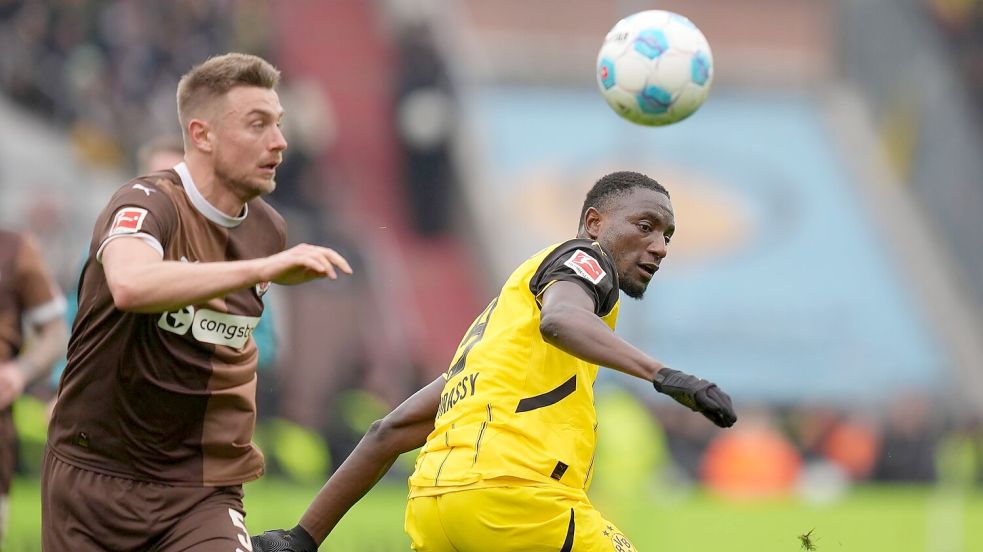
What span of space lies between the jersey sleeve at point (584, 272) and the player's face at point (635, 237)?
0.21 m

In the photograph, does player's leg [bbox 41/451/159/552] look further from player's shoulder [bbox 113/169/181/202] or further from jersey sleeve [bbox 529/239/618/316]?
jersey sleeve [bbox 529/239/618/316]

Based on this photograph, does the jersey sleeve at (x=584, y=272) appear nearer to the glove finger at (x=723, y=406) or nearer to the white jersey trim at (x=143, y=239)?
the glove finger at (x=723, y=406)

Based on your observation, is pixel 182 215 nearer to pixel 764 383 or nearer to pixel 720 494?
pixel 720 494

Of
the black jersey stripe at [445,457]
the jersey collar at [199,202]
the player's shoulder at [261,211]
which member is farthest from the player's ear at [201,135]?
the black jersey stripe at [445,457]

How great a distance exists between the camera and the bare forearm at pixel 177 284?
4.32m

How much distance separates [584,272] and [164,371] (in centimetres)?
150

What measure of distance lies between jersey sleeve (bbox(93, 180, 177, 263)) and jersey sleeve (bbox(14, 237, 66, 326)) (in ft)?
8.20

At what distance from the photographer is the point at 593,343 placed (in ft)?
14.9

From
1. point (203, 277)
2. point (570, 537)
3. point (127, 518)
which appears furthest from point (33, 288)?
point (570, 537)

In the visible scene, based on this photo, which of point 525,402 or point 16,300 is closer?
point 525,402

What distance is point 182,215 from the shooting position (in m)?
4.96

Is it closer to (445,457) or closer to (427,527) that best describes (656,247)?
(445,457)

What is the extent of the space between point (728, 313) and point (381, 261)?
7593 millimetres

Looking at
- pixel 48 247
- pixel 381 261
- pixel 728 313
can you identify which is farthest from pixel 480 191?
pixel 48 247
